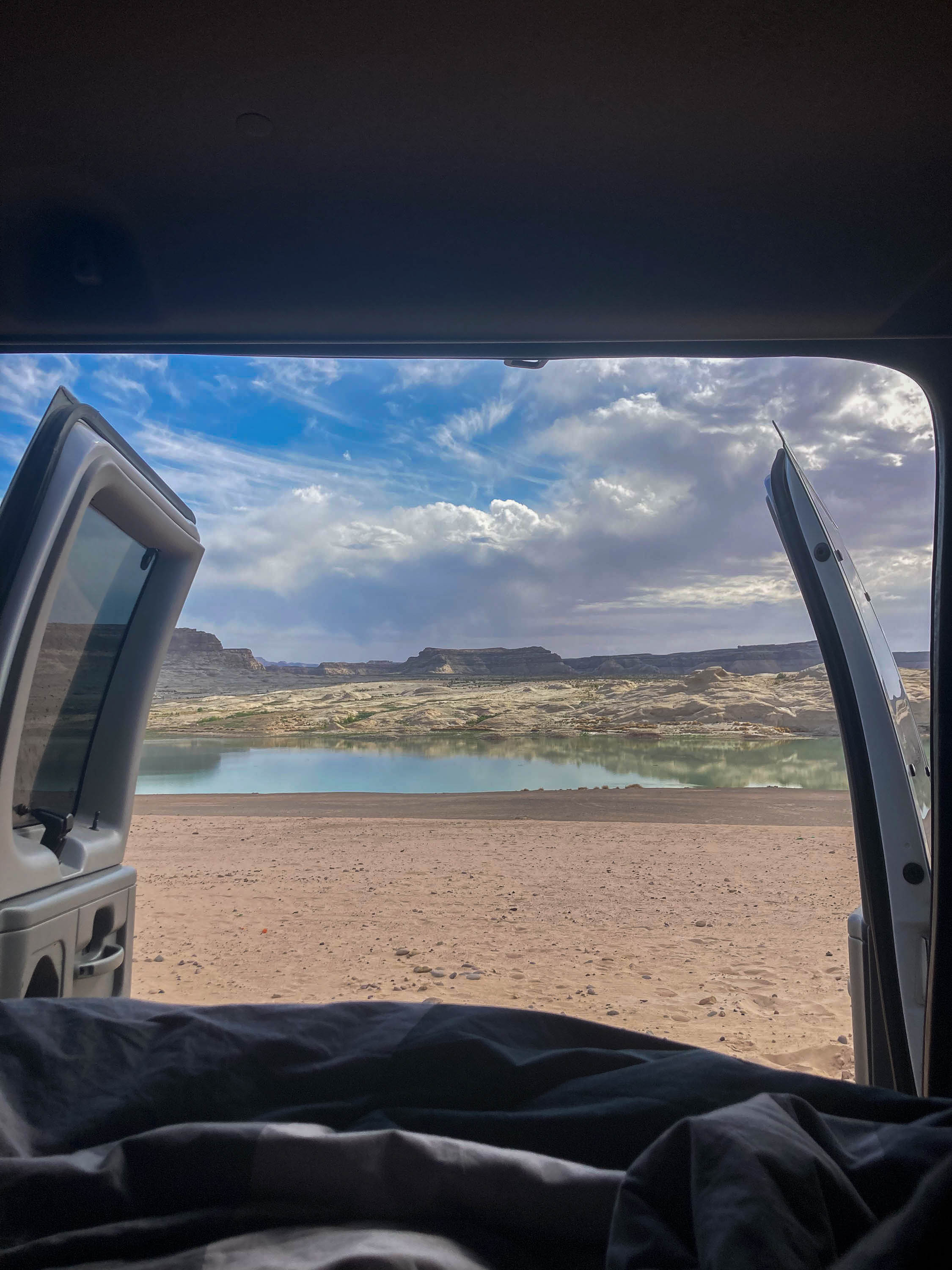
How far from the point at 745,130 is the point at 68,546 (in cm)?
165

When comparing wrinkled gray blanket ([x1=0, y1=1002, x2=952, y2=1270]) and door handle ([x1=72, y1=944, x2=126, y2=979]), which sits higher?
wrinkled gray blanket ([x1=0, y1=1002, x2=952, y2=1270])

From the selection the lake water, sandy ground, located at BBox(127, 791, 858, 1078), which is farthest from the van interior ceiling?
the lake water

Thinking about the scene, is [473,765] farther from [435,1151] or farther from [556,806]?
[435,1151]

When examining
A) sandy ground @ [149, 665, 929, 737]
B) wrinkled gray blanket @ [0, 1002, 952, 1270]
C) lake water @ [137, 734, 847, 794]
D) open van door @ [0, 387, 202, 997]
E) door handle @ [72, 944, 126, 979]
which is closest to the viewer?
wrinkled gray blanket @ [0, 1002, 952, 1270]

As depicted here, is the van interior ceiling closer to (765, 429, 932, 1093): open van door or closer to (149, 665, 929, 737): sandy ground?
(765, 429, 932, 1093): open van door

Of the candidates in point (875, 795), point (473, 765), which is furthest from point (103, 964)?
point (473, 765)

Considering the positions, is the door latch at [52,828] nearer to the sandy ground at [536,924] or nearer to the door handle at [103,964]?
the door handle at [103,964]

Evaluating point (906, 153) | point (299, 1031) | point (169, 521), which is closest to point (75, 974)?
point (299, 1031)

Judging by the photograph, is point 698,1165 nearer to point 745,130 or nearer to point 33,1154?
point 33,1154

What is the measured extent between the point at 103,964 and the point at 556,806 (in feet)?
35.5

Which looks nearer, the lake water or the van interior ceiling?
the van interior ceiling

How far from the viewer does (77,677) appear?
2.31 m

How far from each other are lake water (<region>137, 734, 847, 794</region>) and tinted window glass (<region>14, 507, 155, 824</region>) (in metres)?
12.4

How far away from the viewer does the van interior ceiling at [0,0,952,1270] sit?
1.25 m
